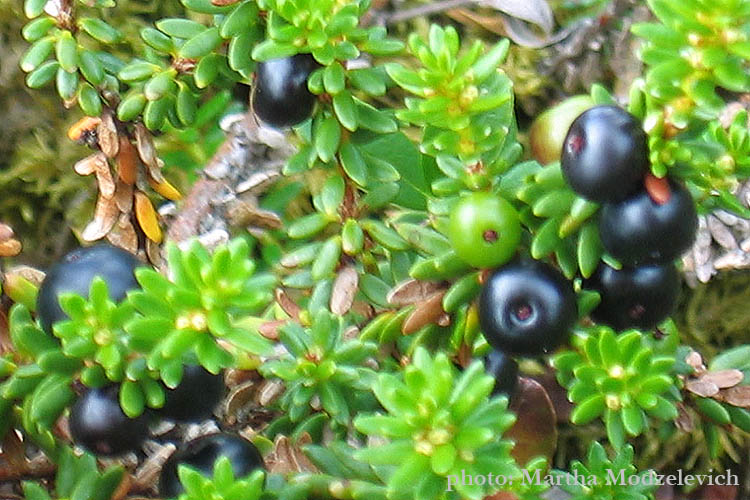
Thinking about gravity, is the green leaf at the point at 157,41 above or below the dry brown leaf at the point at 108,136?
above

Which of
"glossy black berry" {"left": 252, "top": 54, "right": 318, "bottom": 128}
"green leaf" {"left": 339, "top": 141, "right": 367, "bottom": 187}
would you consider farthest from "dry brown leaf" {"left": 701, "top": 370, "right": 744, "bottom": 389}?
"glossy black berry" {"left": 252, "top": 54, "right": 318, "bottom": 128}

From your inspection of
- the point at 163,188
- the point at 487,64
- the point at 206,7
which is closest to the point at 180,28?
the point at 206,7

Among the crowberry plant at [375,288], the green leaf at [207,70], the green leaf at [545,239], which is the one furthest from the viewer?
the green leaf at [207,70]

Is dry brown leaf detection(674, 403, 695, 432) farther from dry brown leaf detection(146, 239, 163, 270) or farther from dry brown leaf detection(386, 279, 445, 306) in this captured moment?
dry brown leaf detection(146, 239, 163, 270)

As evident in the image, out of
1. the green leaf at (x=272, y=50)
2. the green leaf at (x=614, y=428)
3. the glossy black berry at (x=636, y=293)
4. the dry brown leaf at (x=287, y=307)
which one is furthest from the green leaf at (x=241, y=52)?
the green leaf at (x=614, y=428)

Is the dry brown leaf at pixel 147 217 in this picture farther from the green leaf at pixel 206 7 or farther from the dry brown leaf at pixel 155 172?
the green leaf at pixel 206 7
